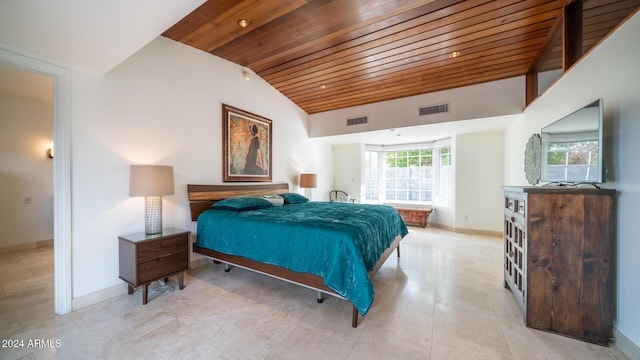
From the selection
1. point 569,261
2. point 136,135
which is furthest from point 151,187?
point 569,261

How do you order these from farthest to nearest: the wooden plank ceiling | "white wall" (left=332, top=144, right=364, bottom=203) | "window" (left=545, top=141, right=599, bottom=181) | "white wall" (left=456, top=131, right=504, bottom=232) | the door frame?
"white wall" (left=332, top=144, right=364, bottom=203) → "white wall" (left=456, top=131, right=504, bottom=232) → the wooden plank ceiling → the door frame → "window" (left=545, top=141, right=599, bottom=181)

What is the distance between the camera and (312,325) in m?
1.89

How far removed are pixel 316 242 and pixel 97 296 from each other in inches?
92.5

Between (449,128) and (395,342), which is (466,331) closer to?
(395,342)

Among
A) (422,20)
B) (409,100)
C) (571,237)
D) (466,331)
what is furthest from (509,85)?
(466,331)

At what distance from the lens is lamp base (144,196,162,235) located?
2.46 m

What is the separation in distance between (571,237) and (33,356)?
3992mm

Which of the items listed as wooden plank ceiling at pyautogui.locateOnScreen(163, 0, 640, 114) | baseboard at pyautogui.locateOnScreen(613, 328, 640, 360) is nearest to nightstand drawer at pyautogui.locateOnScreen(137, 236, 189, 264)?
wooden plank ceiling at pyautogui.locateOnScreen(163, 0, 640, 114)

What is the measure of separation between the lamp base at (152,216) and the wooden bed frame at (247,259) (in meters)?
0.58

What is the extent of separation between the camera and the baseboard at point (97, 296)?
2.13m

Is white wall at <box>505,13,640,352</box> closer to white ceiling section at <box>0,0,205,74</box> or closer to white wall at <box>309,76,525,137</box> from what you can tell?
white wall at <box>309,76,525,137</box>

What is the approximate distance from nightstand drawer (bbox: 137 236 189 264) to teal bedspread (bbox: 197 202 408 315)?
350 mm

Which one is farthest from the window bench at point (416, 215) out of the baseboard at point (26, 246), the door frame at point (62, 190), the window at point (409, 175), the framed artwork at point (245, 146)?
the baseboard at point (26, 246)

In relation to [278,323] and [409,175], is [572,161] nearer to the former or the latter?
[278,323]
